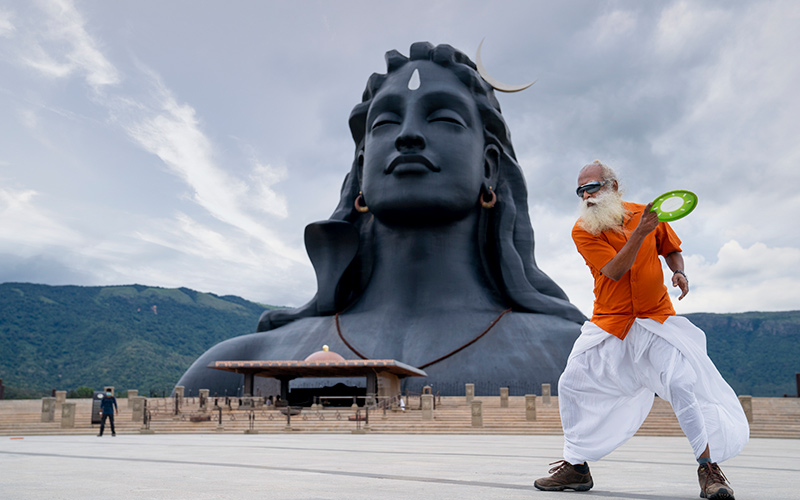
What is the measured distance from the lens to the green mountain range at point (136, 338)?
74.9 m

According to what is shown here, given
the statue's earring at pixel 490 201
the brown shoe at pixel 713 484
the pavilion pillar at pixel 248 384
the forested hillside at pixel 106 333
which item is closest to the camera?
the brown shoe at pixel 713 484

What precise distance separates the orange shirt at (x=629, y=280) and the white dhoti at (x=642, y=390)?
0.06 metres

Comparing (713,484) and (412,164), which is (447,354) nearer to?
(412,164)

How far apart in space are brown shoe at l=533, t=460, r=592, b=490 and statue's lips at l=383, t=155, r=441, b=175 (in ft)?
69.4

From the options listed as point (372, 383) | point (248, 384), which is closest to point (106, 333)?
point (248, 384)

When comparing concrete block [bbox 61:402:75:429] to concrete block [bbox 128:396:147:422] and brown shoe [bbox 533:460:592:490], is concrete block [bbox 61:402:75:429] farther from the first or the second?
brown shoe [bbox 533:460:592:490]

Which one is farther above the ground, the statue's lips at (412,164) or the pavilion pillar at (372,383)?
the statue's lips at (412,164)

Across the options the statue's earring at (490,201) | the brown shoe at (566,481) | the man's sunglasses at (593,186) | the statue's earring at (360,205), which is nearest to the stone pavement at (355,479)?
the brown shoe at (566,481)

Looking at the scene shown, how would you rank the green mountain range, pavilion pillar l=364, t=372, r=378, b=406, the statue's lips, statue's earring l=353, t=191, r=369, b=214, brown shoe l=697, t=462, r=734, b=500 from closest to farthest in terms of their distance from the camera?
brown shoe l=697, t=462, r=734, b=500
pavilion pillar l=364, t=372, r=378, b=406
the statue's lips
statue's earring l=353, t=191, r=369, b=214
the green mountain range

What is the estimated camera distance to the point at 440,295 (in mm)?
25719

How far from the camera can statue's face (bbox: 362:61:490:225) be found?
24797 mm

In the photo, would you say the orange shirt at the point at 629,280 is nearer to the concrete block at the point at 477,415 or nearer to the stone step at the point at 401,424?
the stone step at the point at 401,424

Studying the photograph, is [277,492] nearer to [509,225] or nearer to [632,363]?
[632,363]

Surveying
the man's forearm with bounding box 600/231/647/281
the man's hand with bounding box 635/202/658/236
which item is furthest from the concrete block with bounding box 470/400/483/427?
the man's hand with bounding box 635/202/658/236
